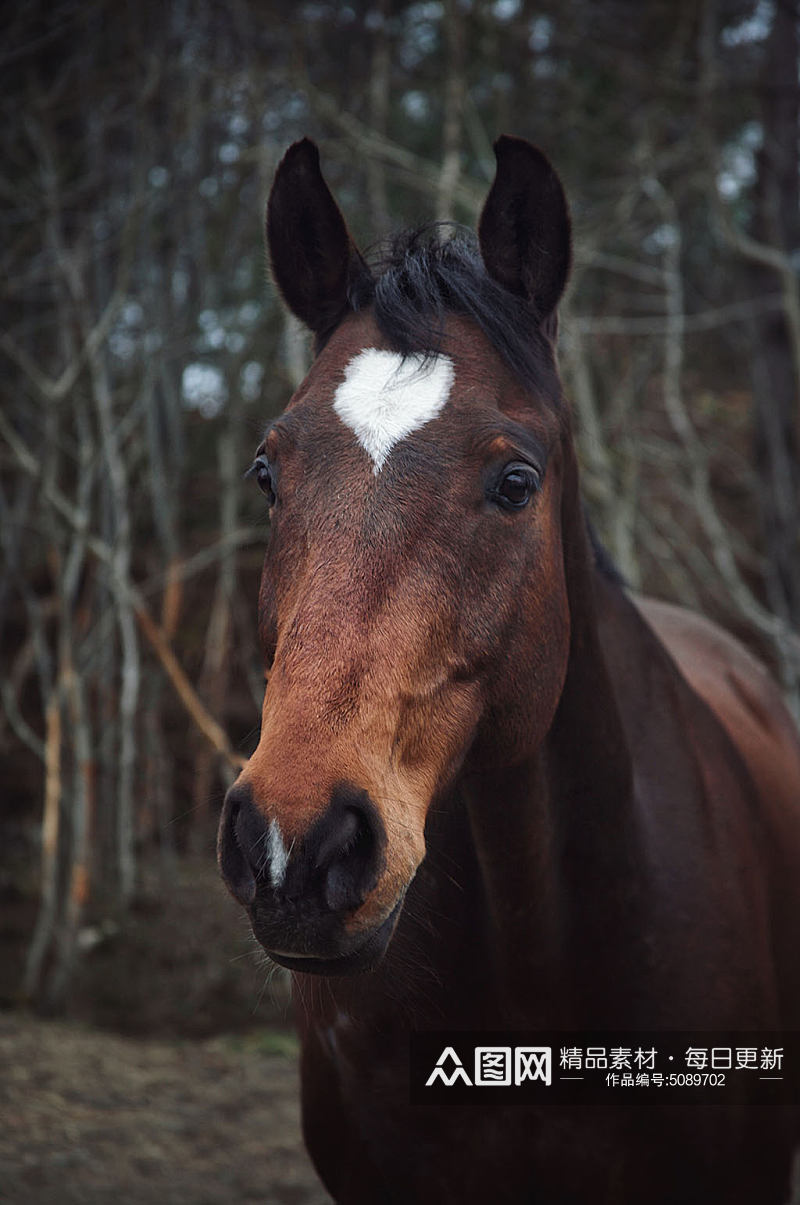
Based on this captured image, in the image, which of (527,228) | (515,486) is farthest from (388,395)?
(527,228)

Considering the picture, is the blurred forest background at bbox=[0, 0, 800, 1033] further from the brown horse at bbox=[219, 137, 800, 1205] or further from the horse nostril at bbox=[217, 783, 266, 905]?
the horse nostril at bbox=[217, 783, 266, 905]

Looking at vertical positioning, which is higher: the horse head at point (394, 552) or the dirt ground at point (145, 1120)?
the horse head at point (394, 552)

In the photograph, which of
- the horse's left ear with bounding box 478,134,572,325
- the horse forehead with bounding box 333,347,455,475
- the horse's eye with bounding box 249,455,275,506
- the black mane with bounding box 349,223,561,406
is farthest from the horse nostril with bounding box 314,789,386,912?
the horse's left ear with bounding box 478,134,572,325

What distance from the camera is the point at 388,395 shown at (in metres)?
1.68

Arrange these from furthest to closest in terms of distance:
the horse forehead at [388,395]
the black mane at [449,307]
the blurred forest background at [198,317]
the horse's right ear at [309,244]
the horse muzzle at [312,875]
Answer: the blurred forest background at [198,317], the horse's right ear at [309,244], the black mane at [449,307], the horse forehead at [388,395], the horse muzzle at [312,875]

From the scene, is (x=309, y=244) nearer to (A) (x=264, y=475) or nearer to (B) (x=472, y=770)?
(A) (x=264, y=475)

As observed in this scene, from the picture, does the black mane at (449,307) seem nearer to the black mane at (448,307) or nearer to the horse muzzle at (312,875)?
the black mane at (448,307)

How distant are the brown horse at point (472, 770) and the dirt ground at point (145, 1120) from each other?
1.85m

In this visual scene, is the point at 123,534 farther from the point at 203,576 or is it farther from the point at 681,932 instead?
the point at 203,576

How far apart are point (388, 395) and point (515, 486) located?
0.27 metres

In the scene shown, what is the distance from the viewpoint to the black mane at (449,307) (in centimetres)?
179

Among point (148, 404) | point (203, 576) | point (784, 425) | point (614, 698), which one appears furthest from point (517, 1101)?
point (203, 576)

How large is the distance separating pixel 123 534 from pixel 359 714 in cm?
399

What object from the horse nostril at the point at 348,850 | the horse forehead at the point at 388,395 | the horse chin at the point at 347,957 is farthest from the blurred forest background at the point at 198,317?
the horse nostril at the point at 348,850
